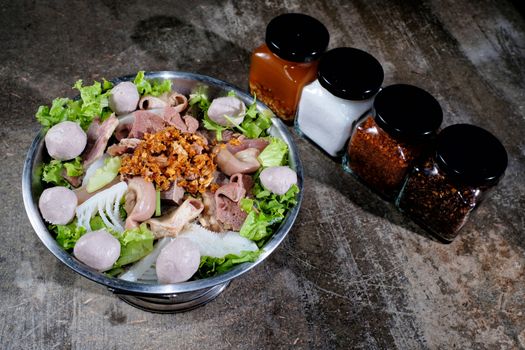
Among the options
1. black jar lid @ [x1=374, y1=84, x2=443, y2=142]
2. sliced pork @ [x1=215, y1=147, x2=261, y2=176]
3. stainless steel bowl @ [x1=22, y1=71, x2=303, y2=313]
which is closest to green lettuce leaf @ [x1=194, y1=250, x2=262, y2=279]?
stainless steel bowl @ [x1=22, y1=71, x2=303, y2=313]

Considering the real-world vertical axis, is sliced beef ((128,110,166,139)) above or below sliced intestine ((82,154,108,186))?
above

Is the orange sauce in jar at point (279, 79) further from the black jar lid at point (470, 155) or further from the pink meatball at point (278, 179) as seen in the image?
the black jar lid at point (470, 155)

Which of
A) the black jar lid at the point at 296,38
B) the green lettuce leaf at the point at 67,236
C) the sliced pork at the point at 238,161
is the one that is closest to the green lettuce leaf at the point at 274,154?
the sliced pork at the point at 238,161

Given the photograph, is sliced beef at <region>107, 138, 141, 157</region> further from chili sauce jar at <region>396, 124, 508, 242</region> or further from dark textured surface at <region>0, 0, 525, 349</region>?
chili sauce jar at <region>396, 124, 508, 242</region>

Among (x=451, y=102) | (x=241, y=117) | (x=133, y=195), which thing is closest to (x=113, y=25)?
(x=241, y=117)

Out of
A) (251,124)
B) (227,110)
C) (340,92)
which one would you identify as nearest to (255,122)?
(251,124)

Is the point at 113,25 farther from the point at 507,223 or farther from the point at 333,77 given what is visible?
the point at 507,223

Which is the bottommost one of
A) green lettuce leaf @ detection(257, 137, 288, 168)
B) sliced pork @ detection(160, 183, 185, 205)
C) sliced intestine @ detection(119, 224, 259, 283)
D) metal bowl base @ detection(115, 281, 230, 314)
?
metal bowl base @ detection(115, 281, 230, 314)

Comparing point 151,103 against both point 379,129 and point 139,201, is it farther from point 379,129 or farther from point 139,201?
point 379,129
